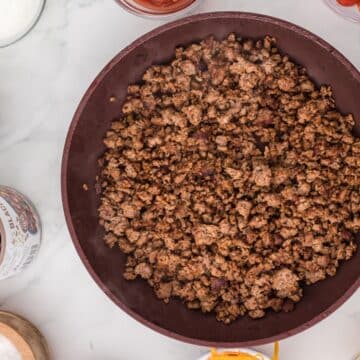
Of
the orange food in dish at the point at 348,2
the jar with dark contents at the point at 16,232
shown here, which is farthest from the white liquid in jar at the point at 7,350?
the orange food in dish at the point at 348,2

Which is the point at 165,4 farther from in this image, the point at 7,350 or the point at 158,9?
the point at 7,350

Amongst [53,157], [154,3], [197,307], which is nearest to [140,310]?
[197,307]

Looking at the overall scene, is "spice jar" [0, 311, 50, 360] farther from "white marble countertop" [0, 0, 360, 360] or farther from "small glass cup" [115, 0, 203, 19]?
"small glass cup" [115, 0, 203, 19]

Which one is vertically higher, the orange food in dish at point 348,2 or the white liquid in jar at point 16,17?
the white liquid in jar at point 16,17

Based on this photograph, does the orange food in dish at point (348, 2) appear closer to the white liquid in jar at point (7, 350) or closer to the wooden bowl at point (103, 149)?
the wooden bowl at point (103, 149)

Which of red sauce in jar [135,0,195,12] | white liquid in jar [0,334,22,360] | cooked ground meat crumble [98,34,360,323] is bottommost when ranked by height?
white liquid in jar [0,334,22,360]

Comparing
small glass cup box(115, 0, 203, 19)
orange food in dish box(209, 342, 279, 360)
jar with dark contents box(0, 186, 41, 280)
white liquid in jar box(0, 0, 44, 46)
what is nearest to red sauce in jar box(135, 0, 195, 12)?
small glass cup box(115, 0, 203, 19)

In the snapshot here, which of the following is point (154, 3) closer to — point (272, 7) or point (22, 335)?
point (272, 7)
